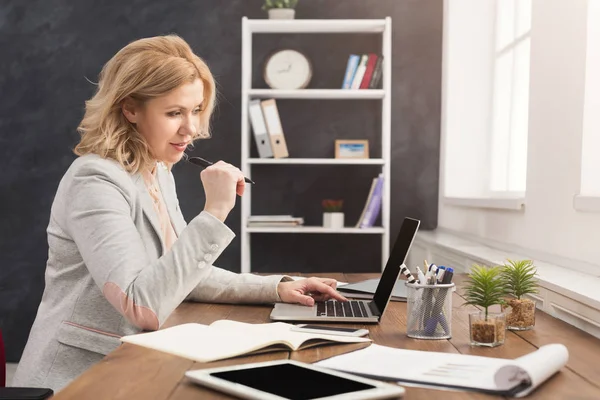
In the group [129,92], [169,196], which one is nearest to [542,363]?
[129,92]

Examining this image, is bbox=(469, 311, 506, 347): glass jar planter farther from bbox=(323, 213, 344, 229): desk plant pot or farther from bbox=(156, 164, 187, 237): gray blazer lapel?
bbox=(323, 213, 344, 229): desk plant pot

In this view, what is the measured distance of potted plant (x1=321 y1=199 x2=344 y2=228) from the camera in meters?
3.91

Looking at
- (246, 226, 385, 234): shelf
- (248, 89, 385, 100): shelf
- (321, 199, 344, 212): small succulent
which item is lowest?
(246, 226, 385, 234): shelf

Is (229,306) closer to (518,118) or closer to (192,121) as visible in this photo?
(192,121)

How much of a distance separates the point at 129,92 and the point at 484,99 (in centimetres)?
252

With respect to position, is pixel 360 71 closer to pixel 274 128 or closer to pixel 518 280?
pixel 274 128

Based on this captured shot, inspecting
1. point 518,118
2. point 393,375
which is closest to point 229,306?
point 393,375

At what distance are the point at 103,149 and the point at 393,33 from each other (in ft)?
9.12

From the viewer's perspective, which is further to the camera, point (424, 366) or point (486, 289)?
point (486, 289)

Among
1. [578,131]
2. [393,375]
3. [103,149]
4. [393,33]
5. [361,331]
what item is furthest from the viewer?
[393,33]

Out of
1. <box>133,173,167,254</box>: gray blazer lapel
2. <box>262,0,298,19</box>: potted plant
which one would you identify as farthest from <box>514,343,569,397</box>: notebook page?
<box>262,0,298,19</box>: potted plant

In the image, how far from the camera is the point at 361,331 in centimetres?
140

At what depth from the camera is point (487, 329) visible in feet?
4.32

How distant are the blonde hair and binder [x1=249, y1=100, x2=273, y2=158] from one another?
202 cm
